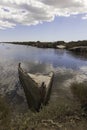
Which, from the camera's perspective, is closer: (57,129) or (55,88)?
(57,129)

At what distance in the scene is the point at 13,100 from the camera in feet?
53.0

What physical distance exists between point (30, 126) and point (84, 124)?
219 centimetres

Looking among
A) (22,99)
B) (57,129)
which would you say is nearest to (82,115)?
(57,129)

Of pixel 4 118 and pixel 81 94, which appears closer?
pixel 4 118

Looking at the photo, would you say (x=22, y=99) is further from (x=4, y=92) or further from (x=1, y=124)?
(x=1, y=124)

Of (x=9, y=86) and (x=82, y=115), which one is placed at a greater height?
(x=82, y=115)

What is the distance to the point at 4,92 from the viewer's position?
18.2m

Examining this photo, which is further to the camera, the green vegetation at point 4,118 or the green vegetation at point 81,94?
the green vegetation at point 81,94

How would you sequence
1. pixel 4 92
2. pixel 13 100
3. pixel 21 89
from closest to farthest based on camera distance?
pixel 13 100
pixel 4 92
pixel 21 89

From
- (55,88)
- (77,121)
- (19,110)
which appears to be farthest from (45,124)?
(55,88)

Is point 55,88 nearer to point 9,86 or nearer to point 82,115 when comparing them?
point 9,86

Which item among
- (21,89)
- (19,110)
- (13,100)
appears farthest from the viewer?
(21,89)

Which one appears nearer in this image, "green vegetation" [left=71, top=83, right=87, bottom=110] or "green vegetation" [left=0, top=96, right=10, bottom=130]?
"green vegetation" [left=0, top=96, right=10, bottom=130]

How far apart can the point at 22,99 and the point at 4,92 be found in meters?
2.48
